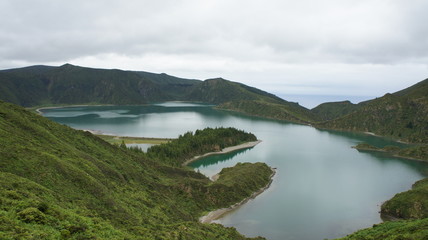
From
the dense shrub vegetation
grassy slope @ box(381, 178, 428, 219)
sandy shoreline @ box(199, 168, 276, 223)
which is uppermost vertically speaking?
the dense shrub vegetation

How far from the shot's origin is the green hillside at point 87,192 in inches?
1169

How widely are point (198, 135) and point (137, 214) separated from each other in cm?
10094

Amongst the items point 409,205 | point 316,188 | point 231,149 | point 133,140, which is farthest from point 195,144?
point 409,205

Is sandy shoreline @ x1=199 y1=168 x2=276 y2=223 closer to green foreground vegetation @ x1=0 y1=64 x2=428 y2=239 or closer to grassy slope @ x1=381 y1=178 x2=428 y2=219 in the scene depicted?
green foreground vegetation @ x1=0 y1=64 x2=428 y2=239

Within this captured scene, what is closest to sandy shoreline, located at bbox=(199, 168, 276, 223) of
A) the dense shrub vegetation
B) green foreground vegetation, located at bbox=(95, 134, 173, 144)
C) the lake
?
the lake

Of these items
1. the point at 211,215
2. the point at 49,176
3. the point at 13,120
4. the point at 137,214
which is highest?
the point at 13,120

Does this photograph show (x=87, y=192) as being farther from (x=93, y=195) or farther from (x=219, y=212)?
(x=219, y=212)

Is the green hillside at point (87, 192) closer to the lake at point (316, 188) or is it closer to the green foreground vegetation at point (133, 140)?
the lake at point (316, 188)

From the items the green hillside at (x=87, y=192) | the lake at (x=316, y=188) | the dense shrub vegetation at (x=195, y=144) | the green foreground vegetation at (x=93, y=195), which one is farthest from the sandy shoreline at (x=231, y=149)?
the green hillside at (x=87, y=192)

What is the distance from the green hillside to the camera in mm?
29688

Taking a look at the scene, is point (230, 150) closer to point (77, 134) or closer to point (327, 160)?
point (327, 160)

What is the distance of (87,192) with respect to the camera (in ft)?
145

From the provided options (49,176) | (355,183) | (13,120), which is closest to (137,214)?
(49,176)

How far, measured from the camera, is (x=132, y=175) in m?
67.6
